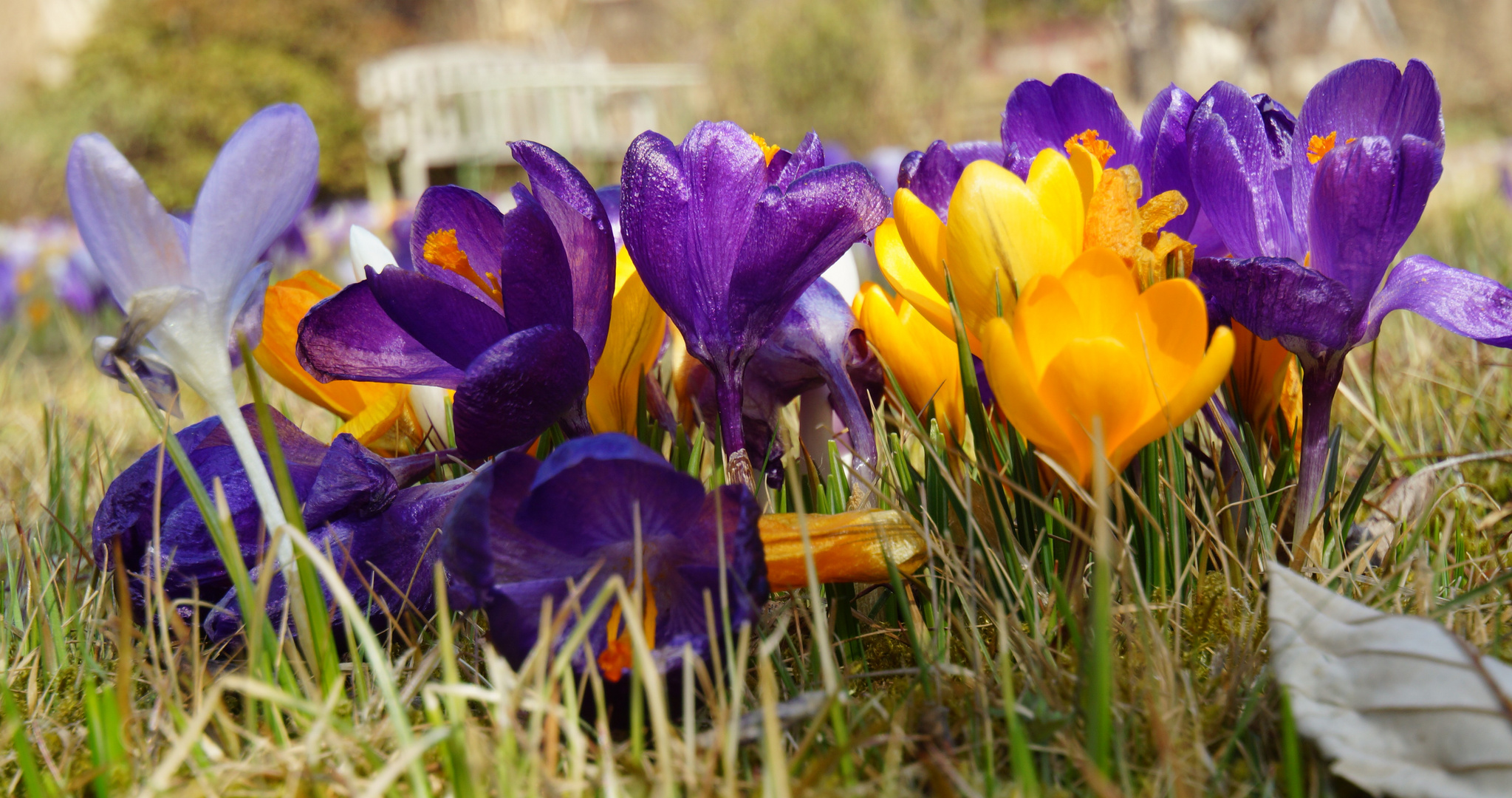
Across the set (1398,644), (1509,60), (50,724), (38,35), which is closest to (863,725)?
(1398,644)

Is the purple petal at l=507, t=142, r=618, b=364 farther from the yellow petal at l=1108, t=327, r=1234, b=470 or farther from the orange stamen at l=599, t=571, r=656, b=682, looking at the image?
the yellow petal at l=1108, t=327, r=1234, b=470

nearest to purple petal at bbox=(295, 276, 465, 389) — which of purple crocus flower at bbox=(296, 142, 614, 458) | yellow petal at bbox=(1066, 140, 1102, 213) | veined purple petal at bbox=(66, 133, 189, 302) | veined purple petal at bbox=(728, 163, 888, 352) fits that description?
purple crocus flower at bbox=(296, 142, 614, 458)

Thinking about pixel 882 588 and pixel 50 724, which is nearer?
pixel 50 724

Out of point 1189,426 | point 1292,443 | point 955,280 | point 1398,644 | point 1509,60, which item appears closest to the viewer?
point 1398,644

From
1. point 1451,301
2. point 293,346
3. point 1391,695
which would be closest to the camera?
point 1391,695

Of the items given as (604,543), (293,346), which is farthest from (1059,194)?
(293,346)

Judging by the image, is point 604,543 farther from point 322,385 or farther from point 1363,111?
point 1363,111

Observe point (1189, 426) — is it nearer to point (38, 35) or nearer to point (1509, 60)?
point (1509, 60)

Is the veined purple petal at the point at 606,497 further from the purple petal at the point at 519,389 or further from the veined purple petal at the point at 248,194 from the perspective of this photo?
the veined purple petal at the point at 248,194
